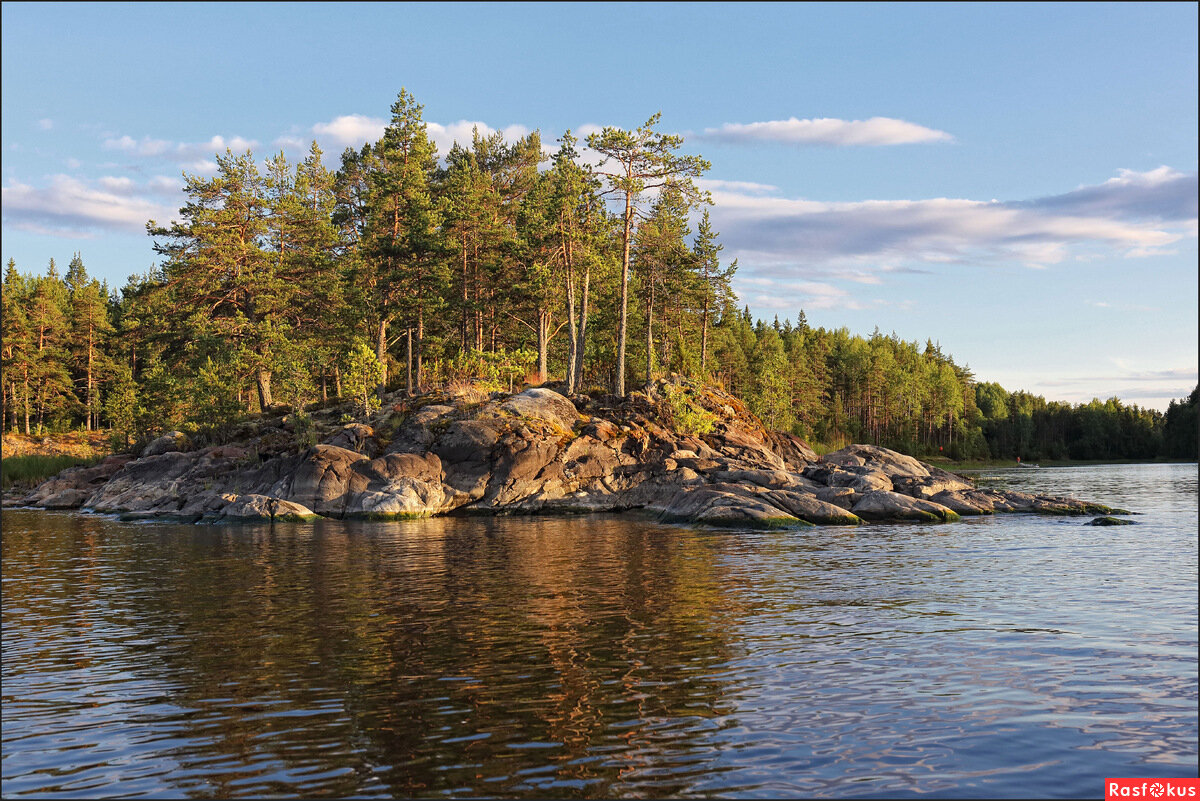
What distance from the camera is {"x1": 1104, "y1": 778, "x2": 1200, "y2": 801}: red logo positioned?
775cm

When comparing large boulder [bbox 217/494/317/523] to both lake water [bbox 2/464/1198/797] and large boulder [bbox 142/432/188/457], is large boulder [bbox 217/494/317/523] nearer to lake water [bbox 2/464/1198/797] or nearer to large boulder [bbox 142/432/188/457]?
lake water [bbox 2/464/1198/797]

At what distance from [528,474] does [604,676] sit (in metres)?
34.4

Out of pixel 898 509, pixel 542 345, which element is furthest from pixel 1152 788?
pixel 542 345

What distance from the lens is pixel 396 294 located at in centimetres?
5841

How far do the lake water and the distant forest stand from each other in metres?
33.4

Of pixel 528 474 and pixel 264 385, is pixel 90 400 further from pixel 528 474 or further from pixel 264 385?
pixel 528 474

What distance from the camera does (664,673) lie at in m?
12.3

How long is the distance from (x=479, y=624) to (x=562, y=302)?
46239 millimetres

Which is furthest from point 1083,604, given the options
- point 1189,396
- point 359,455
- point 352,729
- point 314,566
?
point 1189,396

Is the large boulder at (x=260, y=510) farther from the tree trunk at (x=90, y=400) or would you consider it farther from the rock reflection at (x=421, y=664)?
the tree trunk at (x=90, y=400)

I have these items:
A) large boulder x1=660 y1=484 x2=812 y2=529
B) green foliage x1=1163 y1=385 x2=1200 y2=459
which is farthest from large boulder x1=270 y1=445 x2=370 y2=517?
green foliage x1=1163 y1=385 x2=1200 y2=459

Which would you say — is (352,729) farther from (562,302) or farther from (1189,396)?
(1189,396)

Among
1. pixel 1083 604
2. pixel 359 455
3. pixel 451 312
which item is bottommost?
pixel 1083 604

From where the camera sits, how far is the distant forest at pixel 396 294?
55031 millimetres
